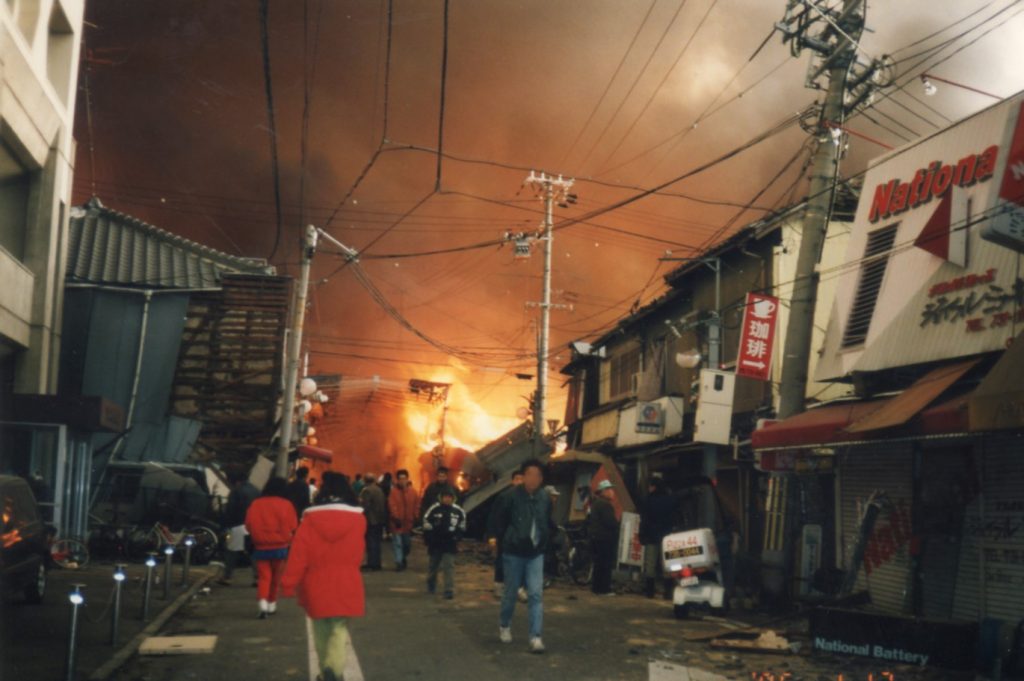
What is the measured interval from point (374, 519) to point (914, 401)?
1218 cm

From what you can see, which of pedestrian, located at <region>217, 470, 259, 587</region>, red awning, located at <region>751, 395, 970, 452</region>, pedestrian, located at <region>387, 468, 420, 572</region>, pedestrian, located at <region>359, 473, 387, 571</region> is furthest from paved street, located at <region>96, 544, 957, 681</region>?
pedestrian, located at <region>359, 473, 387, 571</region>

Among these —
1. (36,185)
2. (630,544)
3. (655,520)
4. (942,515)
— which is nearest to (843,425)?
(942,515)

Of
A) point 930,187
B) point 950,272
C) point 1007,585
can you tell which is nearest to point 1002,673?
point 1007,585

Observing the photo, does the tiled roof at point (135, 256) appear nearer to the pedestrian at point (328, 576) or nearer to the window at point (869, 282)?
the window at point (869, 282)

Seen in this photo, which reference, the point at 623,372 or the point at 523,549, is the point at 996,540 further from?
the point at 623,372

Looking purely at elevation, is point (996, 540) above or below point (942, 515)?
below

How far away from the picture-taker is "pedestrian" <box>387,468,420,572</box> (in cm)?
1998

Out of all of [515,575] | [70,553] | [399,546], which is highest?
[515,575]

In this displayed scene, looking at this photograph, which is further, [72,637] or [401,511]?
[401,511]

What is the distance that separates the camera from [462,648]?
33.6 ft

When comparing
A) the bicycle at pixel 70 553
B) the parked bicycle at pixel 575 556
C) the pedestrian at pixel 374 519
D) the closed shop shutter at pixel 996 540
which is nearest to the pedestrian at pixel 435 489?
the pedestrian at pixel 374 519

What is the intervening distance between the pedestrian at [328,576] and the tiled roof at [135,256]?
21.0 metres

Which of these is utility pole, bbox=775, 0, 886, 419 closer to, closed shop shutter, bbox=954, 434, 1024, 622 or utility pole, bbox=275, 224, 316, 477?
closed shop shutter, bbox=954, 434, 1024, 622

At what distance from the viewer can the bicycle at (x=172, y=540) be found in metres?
20.5
